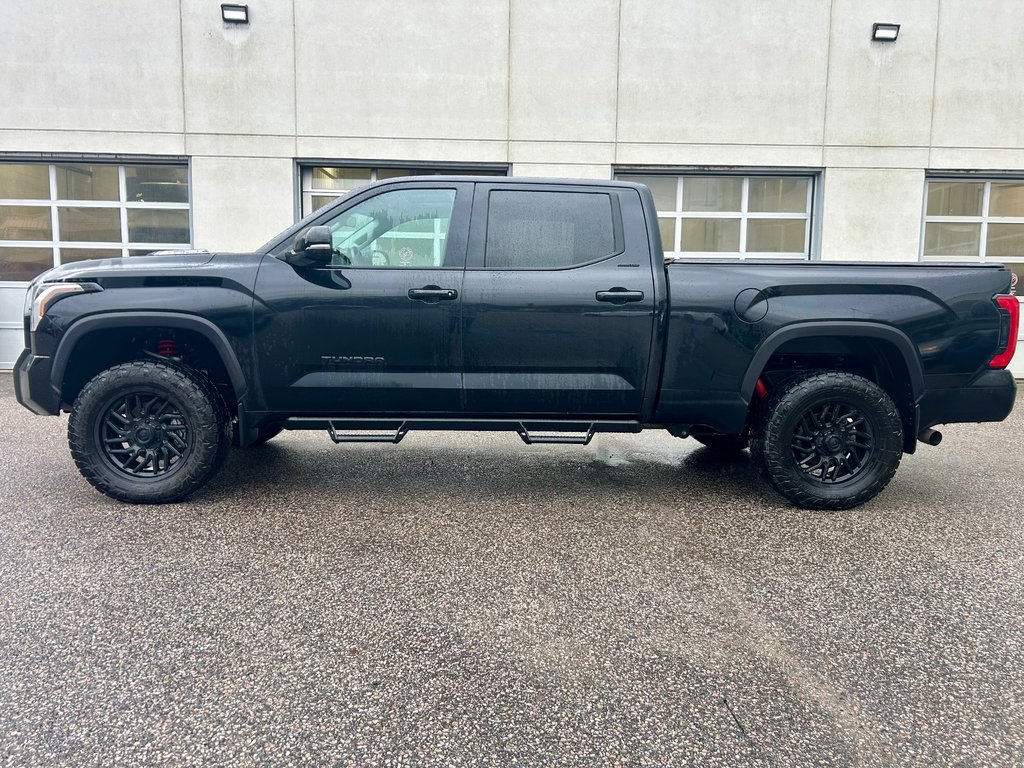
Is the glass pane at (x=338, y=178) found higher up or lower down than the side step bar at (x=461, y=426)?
higher up

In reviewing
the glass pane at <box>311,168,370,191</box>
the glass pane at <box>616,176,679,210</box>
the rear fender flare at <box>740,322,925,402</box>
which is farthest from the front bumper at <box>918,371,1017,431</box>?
the glass pane at <box>311,168,370,191</box>

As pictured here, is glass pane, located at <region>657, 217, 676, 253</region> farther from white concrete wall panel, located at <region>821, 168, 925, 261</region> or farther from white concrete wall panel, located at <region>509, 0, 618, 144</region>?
white concrete wall panel, located at <region>821, 168, 925, 261</region>

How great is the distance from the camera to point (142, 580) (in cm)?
298

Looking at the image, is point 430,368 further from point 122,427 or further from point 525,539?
point 122,427

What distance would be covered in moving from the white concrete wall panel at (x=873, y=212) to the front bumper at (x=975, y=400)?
6016mm

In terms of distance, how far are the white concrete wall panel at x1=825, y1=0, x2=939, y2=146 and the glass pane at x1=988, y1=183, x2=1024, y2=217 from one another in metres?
1.42

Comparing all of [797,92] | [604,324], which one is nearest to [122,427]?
[604,324]

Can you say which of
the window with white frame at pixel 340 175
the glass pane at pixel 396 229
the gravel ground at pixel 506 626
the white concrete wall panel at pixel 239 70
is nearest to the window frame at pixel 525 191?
the glass pane at pixel 396 229

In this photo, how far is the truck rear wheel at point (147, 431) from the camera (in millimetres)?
3854

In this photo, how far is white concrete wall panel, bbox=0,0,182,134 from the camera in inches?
351

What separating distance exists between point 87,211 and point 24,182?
0.94m

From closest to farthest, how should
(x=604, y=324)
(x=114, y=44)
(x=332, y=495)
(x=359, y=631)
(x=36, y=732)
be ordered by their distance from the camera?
(x=36, y=732) < (x=359, y=631) < (x=604, y=324) < (x=332, y=495) < (x=114, y=44)

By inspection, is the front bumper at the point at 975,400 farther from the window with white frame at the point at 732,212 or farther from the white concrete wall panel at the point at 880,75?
the white concrete wall panel at the point at 880,75

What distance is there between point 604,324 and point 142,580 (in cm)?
263
